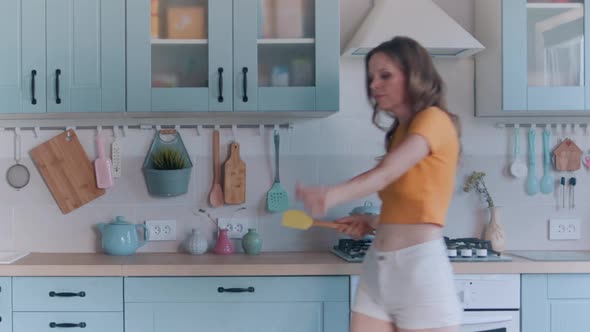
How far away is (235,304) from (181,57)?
1012 mm

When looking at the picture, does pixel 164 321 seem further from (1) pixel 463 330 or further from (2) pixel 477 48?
(2) pixel 477 48

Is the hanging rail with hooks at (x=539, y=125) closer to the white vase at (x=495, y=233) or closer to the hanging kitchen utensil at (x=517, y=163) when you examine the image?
the hanging kitchen utensil at (x=517, y=163)

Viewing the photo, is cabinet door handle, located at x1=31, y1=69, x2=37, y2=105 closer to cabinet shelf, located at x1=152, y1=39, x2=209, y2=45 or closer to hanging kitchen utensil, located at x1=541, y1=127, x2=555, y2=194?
cabinet shelf, located at x1=152, y1=39, x2=209, y2=45

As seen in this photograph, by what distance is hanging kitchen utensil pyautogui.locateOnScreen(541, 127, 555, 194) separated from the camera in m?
3.05

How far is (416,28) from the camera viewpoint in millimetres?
2723

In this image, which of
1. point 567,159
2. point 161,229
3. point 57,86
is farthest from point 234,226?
point 567,159

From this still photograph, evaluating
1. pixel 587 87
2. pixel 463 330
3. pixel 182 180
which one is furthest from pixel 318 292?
pixel 587 87

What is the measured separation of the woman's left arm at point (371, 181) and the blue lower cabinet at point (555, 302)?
4.09 feet

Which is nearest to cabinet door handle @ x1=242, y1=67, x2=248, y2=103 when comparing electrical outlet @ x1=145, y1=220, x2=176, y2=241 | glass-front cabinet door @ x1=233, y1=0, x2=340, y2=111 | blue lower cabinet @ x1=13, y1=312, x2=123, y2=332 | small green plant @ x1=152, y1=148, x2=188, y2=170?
glass-front cabinet door @ x1=233, y1=0, x2=340, y2=111

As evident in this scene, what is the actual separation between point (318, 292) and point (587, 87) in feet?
4.60

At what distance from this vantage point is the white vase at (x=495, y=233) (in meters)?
2.95

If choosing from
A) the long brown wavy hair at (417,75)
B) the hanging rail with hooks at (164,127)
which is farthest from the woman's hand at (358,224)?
the hanging rail with hooks at (164,127)

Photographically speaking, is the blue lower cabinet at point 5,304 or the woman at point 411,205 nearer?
the woman at point 411,205

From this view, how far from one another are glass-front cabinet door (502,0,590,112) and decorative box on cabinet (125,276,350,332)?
1.10m
